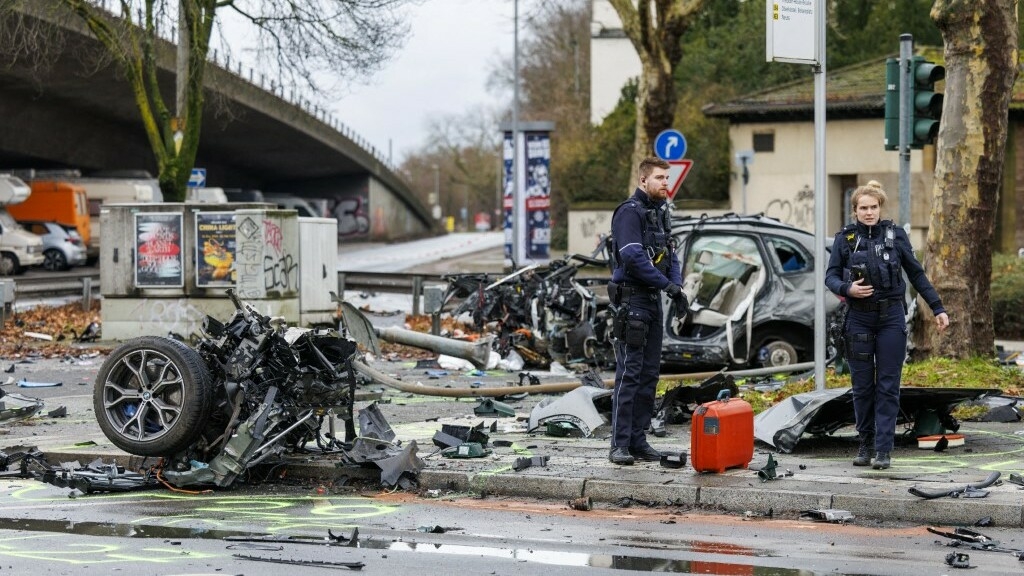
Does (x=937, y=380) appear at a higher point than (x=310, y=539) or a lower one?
higher

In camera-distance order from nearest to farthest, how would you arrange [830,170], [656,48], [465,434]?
[465,434] < [656,48] < [830,170]

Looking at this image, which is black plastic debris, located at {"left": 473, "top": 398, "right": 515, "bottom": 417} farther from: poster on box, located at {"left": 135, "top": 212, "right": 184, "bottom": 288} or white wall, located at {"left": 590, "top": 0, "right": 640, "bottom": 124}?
white wall, located at {"left": 590, "top": 0, "right": 640, "bottom": 124}

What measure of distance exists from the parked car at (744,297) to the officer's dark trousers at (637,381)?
19.4ft

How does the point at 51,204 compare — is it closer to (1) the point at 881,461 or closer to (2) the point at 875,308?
(2) the point at 875,308

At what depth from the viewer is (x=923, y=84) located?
474 inches

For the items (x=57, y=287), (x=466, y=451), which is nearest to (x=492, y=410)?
(x=466, y=451)

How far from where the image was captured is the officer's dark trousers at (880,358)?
8.44m

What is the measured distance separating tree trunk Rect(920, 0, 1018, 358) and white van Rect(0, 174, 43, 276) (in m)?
32.7

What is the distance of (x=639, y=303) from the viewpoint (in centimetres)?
871

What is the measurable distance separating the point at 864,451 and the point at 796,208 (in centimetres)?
3014

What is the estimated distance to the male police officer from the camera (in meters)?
8.68

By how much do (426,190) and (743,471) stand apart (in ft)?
425

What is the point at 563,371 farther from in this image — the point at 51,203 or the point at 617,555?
the point at 51,203

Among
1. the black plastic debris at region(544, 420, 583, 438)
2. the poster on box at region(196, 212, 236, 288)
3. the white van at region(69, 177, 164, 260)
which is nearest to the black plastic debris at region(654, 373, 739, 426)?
the black plastic debris at region(544, 420, 583, 438)
